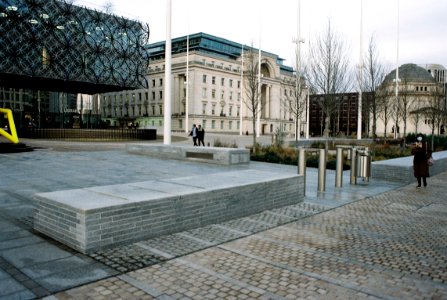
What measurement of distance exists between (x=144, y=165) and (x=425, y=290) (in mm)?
12477

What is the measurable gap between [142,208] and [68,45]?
118 feet

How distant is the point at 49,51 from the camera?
3566 centimetres

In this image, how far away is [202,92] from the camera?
8919 centimetres

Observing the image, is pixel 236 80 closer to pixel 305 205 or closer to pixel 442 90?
pixel 442 90

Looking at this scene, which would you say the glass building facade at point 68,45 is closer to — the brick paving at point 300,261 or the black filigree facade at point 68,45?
the black filigree facade at point 68,45

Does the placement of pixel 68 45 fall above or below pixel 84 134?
above

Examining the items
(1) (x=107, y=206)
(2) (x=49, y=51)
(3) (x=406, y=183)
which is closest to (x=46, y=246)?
(1) (x=107, y=206)

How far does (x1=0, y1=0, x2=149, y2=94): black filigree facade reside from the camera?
33.4 m

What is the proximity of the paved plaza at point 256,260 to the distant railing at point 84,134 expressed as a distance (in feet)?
97.6

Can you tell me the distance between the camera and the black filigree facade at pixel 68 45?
33406mm

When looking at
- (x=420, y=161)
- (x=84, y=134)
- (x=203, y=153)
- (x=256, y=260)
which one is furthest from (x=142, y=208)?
(x=84, y=134)

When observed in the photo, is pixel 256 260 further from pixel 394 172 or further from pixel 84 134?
pixel 84 134

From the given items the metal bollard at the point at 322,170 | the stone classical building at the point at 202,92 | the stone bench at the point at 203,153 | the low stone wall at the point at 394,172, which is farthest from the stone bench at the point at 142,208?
the stone classical building at the point at 202,92

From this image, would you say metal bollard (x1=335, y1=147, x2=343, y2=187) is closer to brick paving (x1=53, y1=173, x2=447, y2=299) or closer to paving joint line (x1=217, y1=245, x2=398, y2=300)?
brick paving (x1=53, y1=173, x2=447, y2=299)
